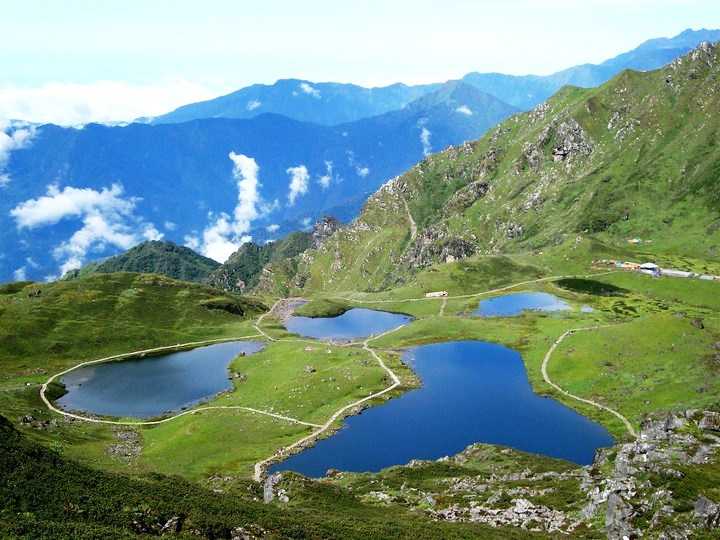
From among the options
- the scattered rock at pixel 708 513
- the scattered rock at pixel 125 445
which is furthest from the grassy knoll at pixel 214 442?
the scattered rock at pixel 708 513

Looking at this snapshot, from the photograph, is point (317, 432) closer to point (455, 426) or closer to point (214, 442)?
point (214, 442)

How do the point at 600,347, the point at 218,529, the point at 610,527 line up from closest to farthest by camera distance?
1. the point at 218,529
2. the point at 610,527
3. the point at 600,347

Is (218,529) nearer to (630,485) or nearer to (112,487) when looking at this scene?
(112,487)

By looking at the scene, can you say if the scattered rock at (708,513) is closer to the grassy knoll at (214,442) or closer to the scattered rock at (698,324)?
the grassy knoll at (214,442)

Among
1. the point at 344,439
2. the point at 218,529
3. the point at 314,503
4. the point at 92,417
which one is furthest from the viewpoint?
the point at 92,417

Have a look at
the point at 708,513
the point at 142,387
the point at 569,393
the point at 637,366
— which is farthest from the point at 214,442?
the point at 637,366

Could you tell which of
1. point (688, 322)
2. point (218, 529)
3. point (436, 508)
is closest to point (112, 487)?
point (218, 529)
